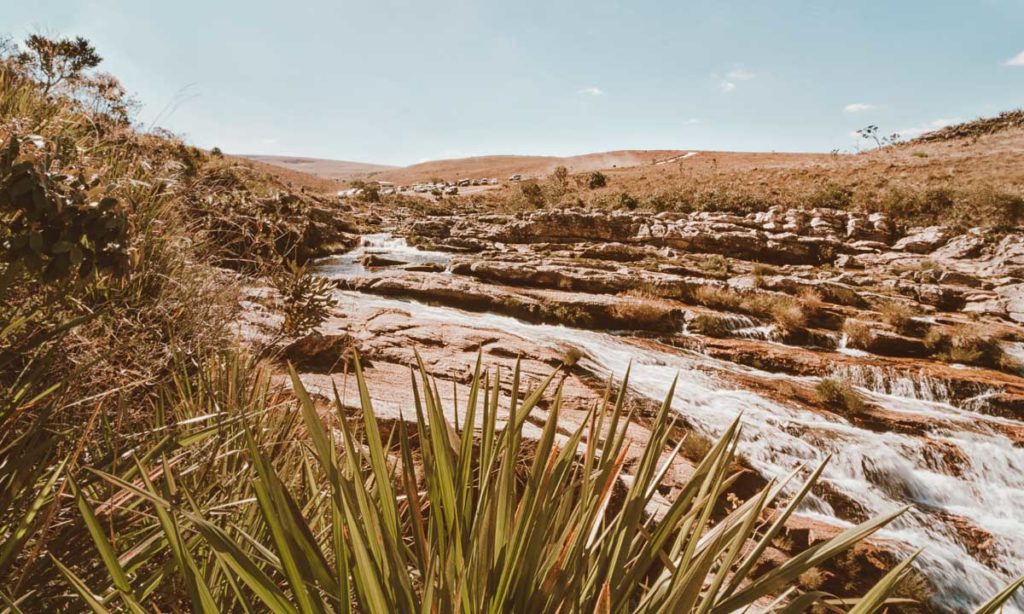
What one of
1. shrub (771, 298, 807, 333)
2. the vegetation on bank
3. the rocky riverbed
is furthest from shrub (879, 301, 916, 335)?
the vegetation on bank

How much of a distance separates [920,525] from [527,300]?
305 inches

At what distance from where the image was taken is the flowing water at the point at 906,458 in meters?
4.44

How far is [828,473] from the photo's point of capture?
5.22m

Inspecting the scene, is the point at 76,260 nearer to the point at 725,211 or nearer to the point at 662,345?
the point at 662,345

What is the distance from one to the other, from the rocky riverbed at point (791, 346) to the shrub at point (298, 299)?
39 cm

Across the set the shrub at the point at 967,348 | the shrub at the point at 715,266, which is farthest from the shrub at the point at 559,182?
the shrub at the point at 967,348

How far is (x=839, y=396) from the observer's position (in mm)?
6938

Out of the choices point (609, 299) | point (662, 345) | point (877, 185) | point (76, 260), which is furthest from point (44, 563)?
point (877, 185)

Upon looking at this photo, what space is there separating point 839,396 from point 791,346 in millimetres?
2792

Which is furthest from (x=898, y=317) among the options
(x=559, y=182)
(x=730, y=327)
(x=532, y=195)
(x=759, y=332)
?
(x=559, y=182)

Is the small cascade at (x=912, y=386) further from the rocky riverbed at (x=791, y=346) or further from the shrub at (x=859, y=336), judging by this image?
the shrub at (x=859, y=336)

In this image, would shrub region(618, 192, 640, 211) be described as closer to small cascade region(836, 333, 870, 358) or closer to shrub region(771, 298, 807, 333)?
shrub region(771, 298, 807, 333)

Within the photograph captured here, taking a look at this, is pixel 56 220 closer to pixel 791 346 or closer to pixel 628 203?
pixel 791 346

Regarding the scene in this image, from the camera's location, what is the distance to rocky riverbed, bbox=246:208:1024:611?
4.91m
